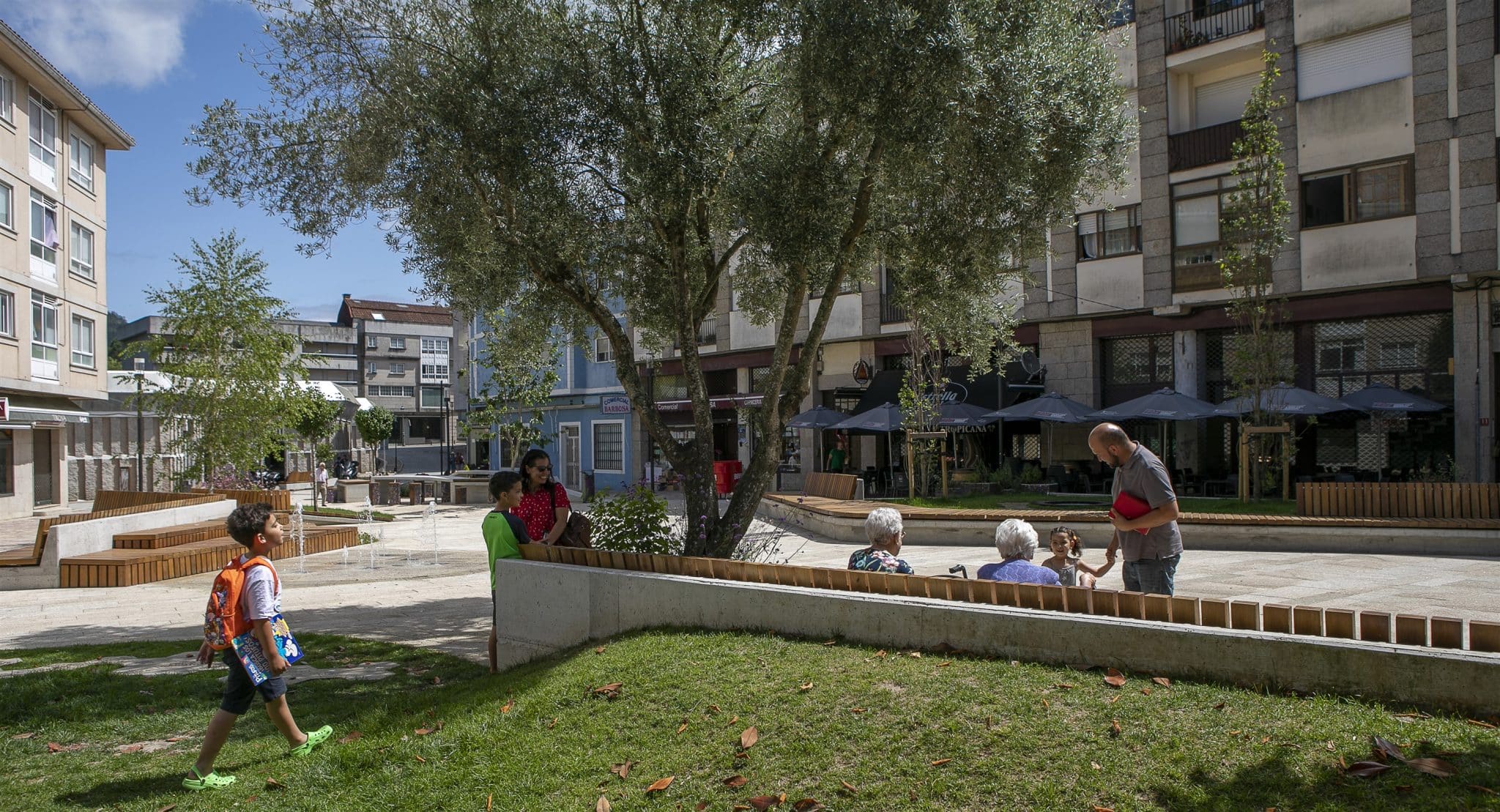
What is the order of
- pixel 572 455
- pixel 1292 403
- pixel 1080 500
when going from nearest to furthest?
pixel 1292 403 → pixel 1080 500 → pixel 572 455

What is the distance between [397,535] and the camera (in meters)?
20.9

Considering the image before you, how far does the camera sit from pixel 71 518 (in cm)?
1416

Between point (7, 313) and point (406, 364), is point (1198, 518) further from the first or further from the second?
point (406, 364)

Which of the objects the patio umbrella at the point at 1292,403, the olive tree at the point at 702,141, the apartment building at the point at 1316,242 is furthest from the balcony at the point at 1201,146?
the olive tree at the point at 702,141

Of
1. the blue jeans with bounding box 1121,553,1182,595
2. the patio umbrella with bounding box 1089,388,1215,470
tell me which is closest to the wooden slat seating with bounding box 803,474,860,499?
the patio umbrella with bounding box 1089,388,1215,470

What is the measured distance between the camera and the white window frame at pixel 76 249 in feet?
103

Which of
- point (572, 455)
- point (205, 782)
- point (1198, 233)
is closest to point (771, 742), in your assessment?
point (205, 782)

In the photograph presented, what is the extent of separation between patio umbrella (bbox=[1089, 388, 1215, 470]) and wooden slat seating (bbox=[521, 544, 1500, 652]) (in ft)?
51.4

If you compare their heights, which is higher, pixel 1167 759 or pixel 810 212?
pixel 810 212

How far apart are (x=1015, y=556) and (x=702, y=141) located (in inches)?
158

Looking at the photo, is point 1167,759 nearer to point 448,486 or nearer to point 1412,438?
point 1412,438

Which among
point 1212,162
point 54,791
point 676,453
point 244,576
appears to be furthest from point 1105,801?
point 1212,162

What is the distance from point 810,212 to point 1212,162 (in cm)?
1673

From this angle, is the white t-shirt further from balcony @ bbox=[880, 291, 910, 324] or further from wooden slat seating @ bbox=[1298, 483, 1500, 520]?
balcony @ bbox=[880, 291, 910, 324]
